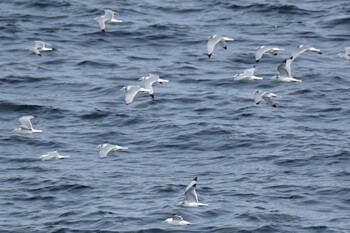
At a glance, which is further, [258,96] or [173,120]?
[173,120]

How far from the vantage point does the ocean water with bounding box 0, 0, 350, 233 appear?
38938 millimetres

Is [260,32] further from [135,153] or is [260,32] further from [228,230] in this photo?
[228,230]

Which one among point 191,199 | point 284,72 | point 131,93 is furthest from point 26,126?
point 191,199

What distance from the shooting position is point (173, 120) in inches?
1834

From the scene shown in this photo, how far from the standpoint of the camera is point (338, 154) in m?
42.6

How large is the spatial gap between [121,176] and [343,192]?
6411 mm

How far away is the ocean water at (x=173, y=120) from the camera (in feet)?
128

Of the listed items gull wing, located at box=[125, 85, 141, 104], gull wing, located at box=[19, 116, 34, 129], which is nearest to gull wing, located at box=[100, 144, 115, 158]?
gull wing, located at box=[125, 85, 141, 104]

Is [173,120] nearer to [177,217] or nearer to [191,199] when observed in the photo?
[191,199]

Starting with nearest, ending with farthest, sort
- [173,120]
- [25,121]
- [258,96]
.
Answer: [258,96], [25,121], [173,120]

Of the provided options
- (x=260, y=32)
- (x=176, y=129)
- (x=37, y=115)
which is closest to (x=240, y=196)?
(x=176, y=129)

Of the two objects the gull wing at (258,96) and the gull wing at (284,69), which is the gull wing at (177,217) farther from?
the gull wing at (284,69)

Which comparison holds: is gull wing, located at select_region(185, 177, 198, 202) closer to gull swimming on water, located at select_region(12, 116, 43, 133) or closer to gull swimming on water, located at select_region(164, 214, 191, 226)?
gull swimming on water, located at select_region(164, 214, 191, 226)

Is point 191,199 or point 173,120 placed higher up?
point 173,120
